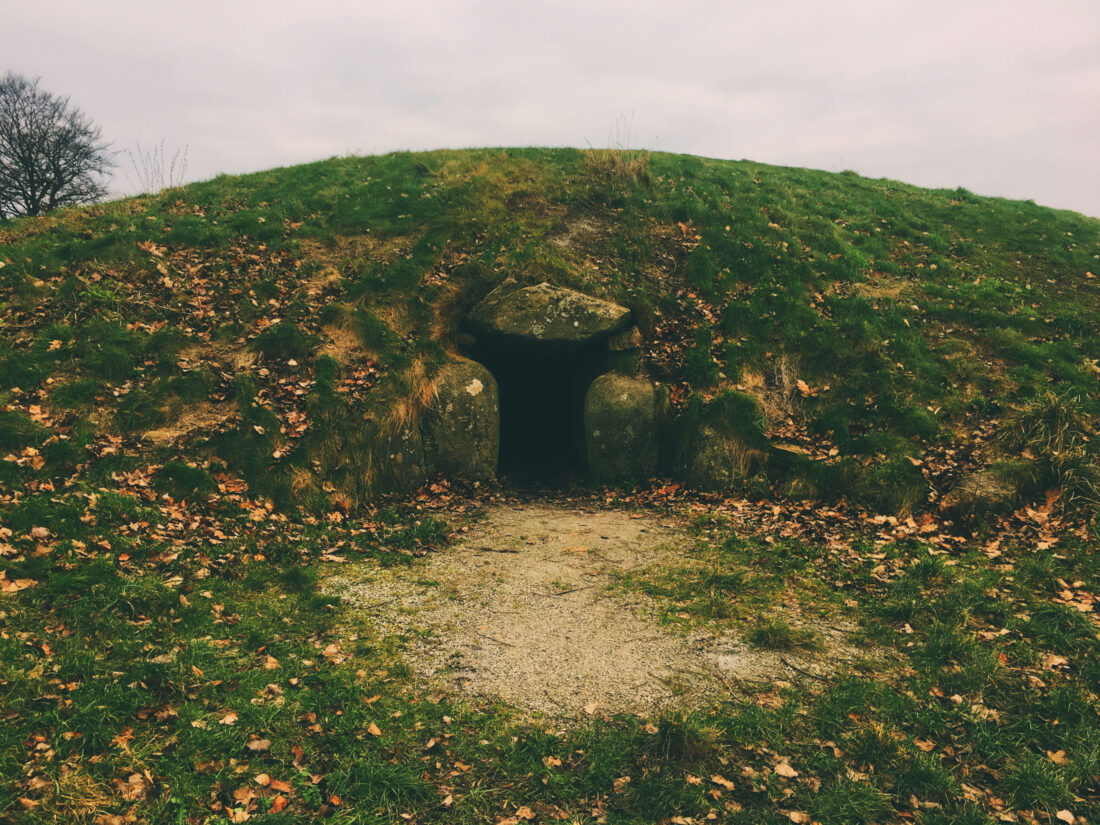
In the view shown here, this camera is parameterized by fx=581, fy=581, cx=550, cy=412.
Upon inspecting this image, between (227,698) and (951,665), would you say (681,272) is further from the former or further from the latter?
(227,698)

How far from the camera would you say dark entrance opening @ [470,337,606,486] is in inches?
462

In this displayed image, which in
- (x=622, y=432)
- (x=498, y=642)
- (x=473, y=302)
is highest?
(x=473, y=302)

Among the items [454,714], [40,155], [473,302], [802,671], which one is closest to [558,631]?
[454,714]

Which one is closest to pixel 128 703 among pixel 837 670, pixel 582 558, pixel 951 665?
pixel 582 558

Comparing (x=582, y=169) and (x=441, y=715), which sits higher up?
(x=582, y=169)

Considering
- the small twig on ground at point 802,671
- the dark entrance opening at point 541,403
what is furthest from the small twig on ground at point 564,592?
the dark entrance opening at point 541,403

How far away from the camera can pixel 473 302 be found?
1193 centimetres

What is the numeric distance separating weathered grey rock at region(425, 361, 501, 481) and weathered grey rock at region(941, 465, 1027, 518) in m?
7.28

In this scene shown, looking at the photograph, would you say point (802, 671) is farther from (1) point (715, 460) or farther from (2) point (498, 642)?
(1) point (715, 460)

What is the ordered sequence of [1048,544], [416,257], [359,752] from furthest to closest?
[416,257]
[1048,544]
[359,752]

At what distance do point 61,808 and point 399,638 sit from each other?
111 inches

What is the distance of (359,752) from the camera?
457 centimetres

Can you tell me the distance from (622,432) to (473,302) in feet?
13.4

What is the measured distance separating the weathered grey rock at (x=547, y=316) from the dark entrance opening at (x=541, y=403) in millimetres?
246
